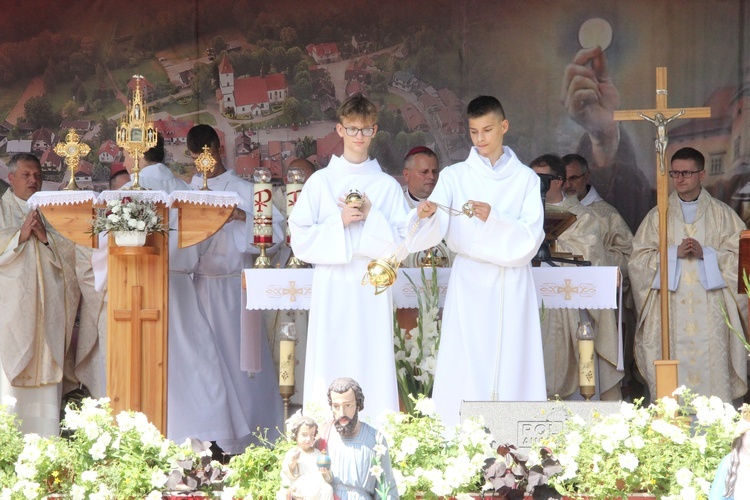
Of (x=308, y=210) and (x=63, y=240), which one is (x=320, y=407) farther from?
(x=63, y=240)

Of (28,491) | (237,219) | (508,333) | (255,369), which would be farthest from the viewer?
(237,219)

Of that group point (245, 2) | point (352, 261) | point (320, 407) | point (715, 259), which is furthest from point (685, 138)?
point (320, 407)

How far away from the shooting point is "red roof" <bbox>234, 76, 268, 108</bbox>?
1198cm

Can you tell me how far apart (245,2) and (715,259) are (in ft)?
15.4

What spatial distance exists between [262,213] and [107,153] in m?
3.52

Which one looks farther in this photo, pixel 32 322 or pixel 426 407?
pixel 32 322

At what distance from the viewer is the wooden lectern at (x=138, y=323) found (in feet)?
25.4

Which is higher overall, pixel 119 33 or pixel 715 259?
pixel 119 33

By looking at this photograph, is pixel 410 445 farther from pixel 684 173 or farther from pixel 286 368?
pixel 684 173

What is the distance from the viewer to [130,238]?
7.67m

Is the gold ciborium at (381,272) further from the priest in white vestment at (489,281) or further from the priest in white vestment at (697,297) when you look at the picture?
the priest in white vestment at (697,297)

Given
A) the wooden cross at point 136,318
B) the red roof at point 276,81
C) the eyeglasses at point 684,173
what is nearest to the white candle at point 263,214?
the wooden cross at point 136,318

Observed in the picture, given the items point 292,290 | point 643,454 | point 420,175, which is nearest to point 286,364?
point 292,290

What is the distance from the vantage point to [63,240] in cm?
1000
